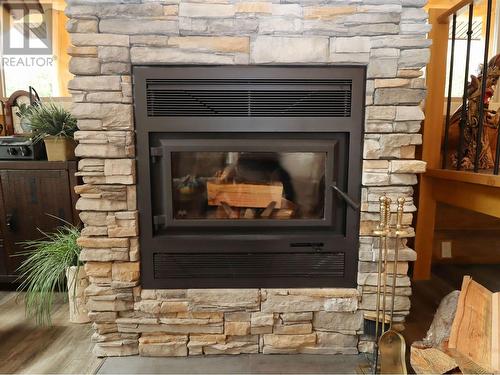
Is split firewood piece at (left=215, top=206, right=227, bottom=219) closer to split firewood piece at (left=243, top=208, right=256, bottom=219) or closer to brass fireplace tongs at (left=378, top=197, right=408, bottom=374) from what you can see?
split firewood piece at (left=243, top=208, right=256, bottom=219)

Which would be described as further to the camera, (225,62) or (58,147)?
(58,147)

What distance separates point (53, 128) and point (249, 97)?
121 centimetres

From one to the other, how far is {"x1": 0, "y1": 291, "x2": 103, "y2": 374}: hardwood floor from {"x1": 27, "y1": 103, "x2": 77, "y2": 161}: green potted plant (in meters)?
0.91

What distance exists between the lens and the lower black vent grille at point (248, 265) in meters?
1.42

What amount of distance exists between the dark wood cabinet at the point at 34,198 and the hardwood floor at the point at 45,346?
1.50ft

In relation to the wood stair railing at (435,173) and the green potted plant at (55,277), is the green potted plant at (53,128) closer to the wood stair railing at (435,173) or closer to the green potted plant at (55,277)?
the green potted plant at (55,277)

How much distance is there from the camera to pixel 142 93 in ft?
4.32

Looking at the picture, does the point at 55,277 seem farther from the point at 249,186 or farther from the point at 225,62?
the point at 225,62

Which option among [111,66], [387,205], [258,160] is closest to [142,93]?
[111,66]

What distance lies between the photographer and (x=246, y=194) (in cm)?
147

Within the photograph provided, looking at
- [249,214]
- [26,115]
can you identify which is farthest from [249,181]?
[26,115]

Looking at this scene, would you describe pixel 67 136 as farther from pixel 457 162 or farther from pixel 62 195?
pixel 457 162

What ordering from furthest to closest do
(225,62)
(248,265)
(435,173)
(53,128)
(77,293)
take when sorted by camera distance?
1. (435,173)
2. (53,128)
3. (77,293)
4. (248,265)
5. (225,62)

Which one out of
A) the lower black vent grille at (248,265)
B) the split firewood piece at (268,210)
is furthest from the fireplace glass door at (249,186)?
the lower black vent grille at (248,265)
